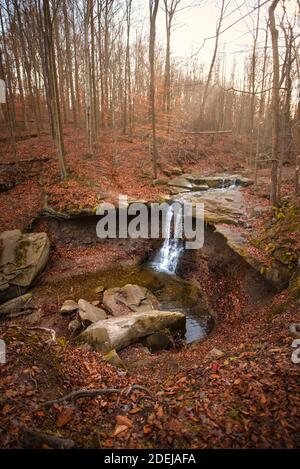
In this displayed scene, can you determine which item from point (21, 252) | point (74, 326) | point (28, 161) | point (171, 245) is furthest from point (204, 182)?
point (74, 326)

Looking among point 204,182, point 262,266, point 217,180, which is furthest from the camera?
point 217,180

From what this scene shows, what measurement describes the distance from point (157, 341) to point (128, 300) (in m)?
1.90

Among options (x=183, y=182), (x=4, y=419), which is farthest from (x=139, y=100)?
(x=4, y=419)

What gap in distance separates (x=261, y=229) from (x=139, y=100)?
1938cm

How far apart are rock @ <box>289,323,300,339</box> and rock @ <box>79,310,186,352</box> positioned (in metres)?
3.22

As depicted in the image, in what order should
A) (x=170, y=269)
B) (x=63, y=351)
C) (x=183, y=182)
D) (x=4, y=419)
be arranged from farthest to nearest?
(x=183, y=182)
(x=170, y=269)
(x=63, y=351)
(x=4, y=419)

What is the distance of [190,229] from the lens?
11664 millimetres

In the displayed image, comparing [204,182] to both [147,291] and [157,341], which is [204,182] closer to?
[147,291]

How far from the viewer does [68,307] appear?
7785mm

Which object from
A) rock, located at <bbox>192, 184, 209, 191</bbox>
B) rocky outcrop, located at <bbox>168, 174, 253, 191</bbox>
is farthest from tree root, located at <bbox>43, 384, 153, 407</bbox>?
rock, located at <bbox>192, 184, 209, 191</bbox>

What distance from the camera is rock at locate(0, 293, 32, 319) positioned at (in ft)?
25.9

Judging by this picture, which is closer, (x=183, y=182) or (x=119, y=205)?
(x=119, y=205)

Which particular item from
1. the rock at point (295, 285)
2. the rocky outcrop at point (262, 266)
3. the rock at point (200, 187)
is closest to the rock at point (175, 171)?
the rock at point (200, 187)

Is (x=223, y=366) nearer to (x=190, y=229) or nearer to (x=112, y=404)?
(x=112, y=404)
